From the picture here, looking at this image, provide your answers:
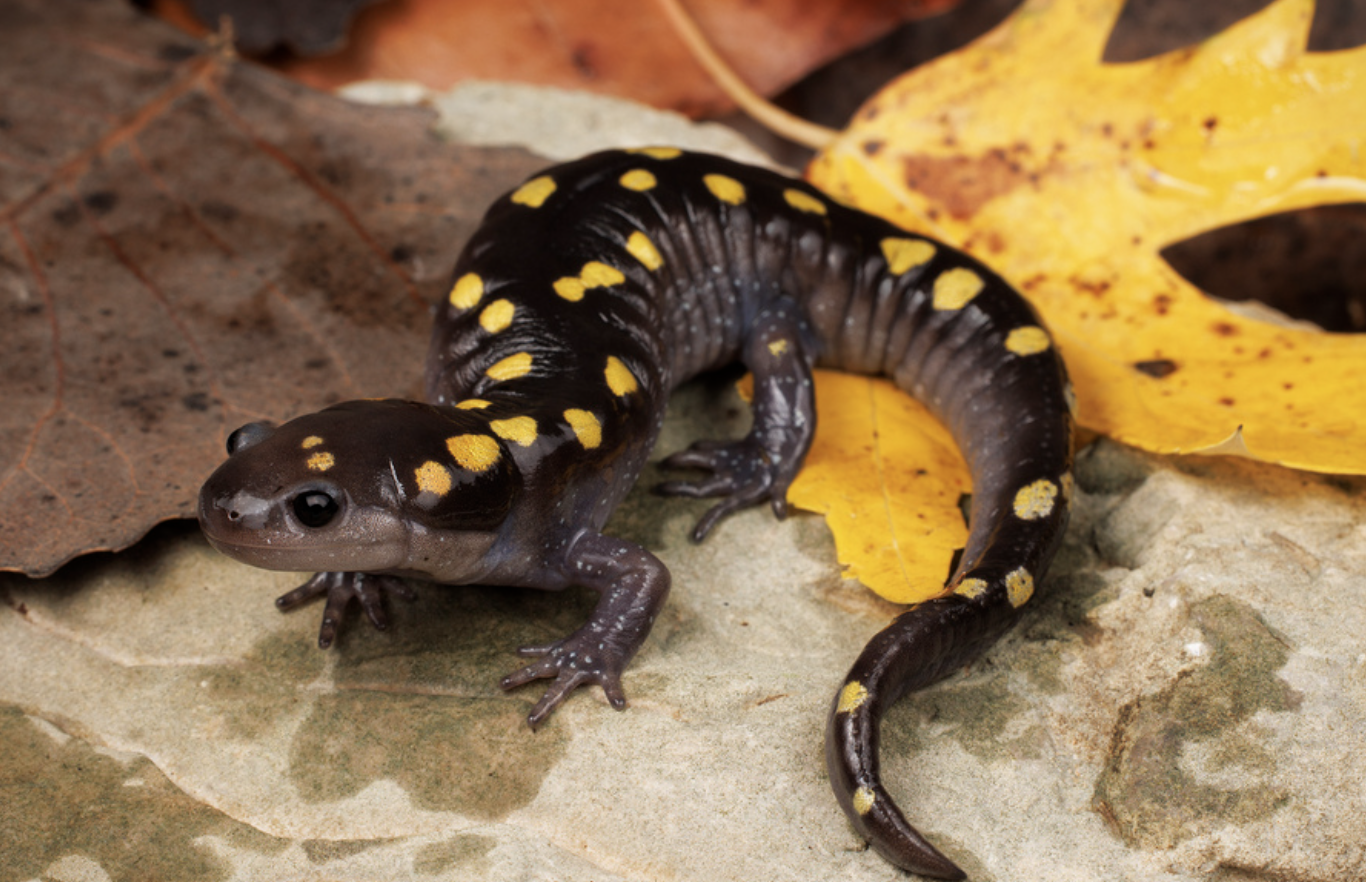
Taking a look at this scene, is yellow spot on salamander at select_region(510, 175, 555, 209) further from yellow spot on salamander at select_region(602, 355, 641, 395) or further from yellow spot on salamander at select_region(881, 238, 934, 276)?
yellow spot on salamander at select_region(881, 238, 934, 276)

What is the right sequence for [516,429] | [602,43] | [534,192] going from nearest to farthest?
[516,429], [534,192], [602,43]

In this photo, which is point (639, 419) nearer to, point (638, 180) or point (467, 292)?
point (467, 292)

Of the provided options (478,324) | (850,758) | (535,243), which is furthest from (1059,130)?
(850,758)

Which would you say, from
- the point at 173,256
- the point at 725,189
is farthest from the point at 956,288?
the point at 173,256

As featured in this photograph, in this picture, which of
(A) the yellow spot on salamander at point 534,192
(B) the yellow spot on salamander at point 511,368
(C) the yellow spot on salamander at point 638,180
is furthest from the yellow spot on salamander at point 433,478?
(C) the yellow spot on salamander at point 638,180

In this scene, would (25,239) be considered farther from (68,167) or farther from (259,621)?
(259,621)

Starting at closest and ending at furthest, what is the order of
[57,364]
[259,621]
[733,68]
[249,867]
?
[249,867]
[259,621]
[57,364]
[733,68]

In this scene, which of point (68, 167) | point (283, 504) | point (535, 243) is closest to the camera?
point (283, 504)
